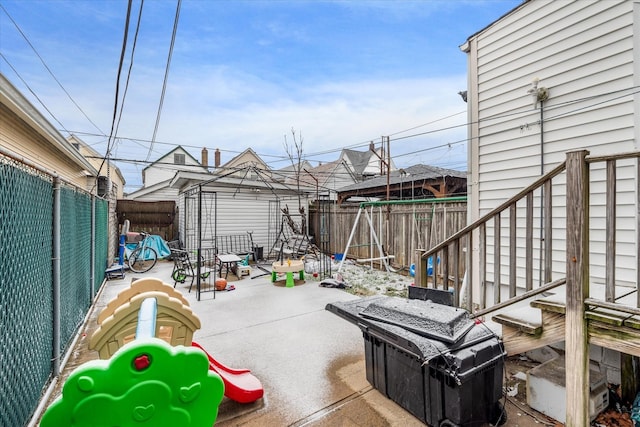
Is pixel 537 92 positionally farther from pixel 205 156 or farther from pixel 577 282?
pixel 205 156

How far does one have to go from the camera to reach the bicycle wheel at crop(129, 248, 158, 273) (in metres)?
8.82

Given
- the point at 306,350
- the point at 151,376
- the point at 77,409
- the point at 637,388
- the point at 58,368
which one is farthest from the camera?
the point at 306,350

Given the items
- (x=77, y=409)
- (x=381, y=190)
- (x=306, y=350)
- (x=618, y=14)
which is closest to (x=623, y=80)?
(x=618, y=14)

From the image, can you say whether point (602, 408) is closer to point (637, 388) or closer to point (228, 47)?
point (637, 388)

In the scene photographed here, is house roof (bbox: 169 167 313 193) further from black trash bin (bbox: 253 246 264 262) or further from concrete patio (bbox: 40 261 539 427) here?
concrete patio (bbox: 40 261 539 427)

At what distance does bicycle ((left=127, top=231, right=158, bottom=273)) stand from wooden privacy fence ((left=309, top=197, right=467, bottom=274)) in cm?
540

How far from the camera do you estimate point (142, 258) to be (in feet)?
30.8

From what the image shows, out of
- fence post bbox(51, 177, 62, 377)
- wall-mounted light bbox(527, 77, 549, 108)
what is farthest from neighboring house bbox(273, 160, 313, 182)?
wall-mounted light bbox(527, 77, 549, 108)

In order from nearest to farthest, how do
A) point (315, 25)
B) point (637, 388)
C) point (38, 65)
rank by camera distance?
point (637, 388) < point (38, 65) < point (315, 25)

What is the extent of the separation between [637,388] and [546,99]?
9.79 feet

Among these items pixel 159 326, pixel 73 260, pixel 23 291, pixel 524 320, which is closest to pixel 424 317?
pixel 524 320

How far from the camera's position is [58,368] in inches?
114

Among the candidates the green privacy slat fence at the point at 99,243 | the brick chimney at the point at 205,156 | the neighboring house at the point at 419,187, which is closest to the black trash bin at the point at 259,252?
the neighboring house at the point at 419,187

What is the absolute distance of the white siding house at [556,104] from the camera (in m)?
3.03
